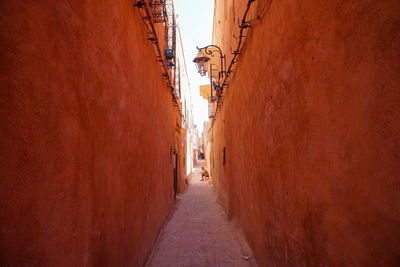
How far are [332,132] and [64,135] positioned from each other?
1957mm

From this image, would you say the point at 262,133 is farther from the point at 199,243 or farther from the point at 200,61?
the point at 200,61

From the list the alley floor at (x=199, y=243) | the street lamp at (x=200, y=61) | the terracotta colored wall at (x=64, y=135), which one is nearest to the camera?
the terracotta colored wall at (x=64, y=135)

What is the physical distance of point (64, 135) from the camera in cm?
157

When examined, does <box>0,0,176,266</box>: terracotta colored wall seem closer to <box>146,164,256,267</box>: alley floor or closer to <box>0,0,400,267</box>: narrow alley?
<box>0,0,400,267</box>: narrow alley

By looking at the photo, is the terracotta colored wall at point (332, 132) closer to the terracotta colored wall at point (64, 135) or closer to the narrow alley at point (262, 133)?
the narrow alley at point (262, 133)

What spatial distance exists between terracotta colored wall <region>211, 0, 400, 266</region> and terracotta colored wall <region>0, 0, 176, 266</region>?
1909 millimetres

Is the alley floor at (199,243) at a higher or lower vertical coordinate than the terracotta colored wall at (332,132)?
lower

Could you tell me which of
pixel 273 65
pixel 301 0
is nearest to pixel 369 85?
pixel 301 0

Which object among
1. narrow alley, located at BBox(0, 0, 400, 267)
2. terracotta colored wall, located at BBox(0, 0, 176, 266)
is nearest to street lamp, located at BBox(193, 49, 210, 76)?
narrow alley, located at BBox(0, 0, 400, 267)

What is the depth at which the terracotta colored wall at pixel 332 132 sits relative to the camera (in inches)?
46.1

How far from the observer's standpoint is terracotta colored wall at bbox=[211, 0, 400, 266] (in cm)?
117

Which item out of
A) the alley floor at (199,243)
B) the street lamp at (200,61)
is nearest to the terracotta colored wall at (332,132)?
the alley floor at (199,243)

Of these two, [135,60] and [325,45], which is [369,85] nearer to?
[325,45]

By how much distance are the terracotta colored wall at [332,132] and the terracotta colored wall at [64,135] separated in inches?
75.1
